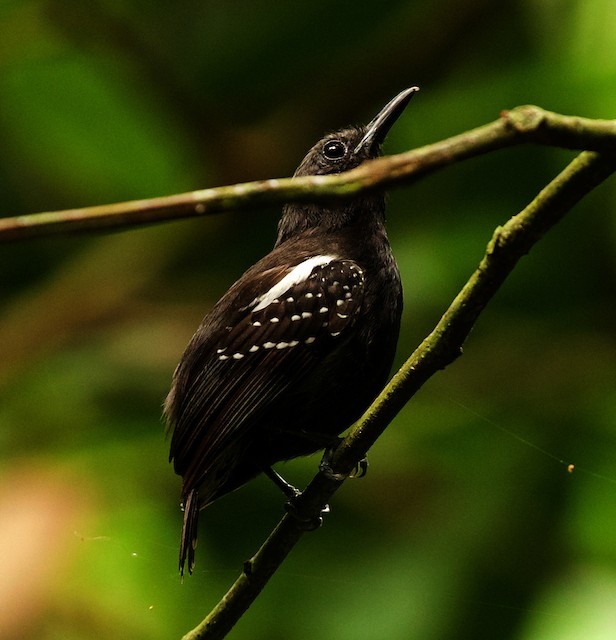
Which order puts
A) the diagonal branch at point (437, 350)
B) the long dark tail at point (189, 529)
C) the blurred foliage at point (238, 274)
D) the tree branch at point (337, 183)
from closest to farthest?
the tree branch at point (337, 183) < the diagonal branch at point (437, 350) < the long dark tail at point (189, 529) < the blurred foliage at point (238, 274)

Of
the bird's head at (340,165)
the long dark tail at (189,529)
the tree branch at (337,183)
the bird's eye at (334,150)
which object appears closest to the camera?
the tree branch at (337,183)

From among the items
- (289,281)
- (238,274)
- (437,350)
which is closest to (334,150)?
(289,281)

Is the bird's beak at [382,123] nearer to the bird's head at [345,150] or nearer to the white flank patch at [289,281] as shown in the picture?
the bird's head at [345,150]

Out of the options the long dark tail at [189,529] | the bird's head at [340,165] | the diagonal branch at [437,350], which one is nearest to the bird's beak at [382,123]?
the bird's head at [340,165]

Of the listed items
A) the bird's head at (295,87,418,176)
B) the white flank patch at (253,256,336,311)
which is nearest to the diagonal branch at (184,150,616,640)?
the white flank patch at (253,256,336,311)

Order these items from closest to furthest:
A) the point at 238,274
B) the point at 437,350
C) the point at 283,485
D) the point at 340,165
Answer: the point at 437,350 → the point at 283,485 → the point at 340,165 → the point at 238,274

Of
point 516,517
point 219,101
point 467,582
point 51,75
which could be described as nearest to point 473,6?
point 219,101

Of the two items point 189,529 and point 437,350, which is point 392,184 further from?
point 189,529

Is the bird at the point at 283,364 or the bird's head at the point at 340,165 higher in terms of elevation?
the bird's head at the point at 340,165
